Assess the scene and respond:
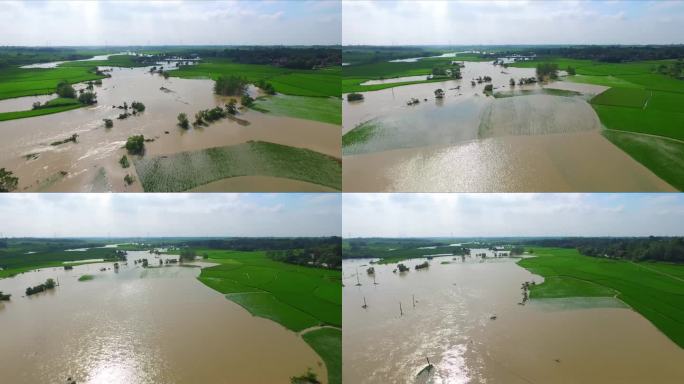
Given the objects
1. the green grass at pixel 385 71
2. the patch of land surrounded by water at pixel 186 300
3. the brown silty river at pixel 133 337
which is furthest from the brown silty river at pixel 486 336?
the green grass at pixel 385 71

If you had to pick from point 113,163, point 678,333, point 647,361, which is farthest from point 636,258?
point 113,163

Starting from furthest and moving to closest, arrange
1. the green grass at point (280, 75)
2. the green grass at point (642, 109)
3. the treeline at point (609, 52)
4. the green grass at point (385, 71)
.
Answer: the treeline at point (609, 52) < the green grass at point (385, 71) < the green grass at point (280, 75) < the green grass at point (642, 109)

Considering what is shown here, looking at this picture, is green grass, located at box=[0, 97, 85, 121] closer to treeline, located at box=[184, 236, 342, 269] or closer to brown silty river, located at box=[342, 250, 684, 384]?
treeline, located at box=[184, 236, 342, 269]

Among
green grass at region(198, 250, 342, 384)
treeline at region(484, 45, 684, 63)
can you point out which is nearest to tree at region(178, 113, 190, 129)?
green grass at region(198, 250, 342, 384)

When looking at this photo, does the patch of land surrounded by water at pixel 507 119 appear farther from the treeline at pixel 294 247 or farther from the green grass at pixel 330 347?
the green grass at pixel 330 347

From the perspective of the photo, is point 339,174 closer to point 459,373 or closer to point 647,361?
point 459,373

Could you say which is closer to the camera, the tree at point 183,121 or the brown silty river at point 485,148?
the brown silty river at point 485,148

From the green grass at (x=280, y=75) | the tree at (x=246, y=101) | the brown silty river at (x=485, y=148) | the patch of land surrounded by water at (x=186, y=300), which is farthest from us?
the green grass at (x=280, y=75)
